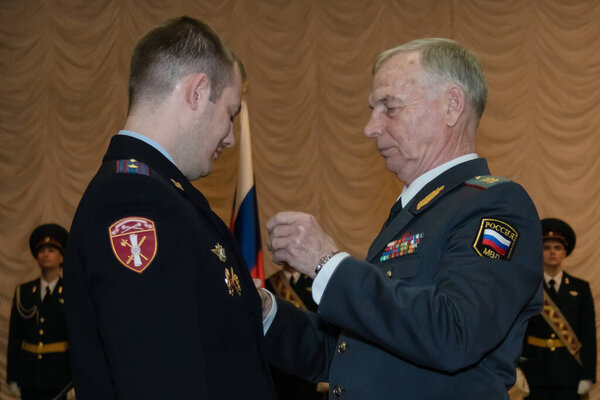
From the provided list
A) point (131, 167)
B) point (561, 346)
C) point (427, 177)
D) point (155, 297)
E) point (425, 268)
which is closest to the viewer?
point (155, 297)

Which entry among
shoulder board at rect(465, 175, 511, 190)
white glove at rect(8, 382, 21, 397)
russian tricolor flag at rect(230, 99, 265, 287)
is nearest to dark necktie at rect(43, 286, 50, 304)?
white glove at rect(8, 382, 21, 397)

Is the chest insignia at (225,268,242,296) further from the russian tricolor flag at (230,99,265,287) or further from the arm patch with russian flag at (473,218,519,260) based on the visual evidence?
the russian tricolor flag at (230,99,265,287)

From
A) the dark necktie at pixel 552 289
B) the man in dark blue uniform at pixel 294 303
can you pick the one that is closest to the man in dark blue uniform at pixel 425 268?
the man in dark blue uniform at pixel 294 303

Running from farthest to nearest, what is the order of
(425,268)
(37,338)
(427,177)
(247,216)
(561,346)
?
(37,338), (561,346), (247,216), (427,177), (425,268)

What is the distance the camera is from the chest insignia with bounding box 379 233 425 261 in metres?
2.08

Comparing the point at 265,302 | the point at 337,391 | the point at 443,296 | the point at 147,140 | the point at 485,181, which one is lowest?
the point at 337,391

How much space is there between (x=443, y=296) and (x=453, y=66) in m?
0.83

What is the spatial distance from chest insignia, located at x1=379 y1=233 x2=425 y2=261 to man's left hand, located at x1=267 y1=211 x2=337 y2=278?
0.98 ft

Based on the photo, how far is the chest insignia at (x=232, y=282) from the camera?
180cm

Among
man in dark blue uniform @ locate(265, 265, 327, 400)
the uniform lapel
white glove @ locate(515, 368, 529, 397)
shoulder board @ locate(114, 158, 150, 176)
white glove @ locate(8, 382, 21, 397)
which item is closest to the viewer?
shoulder board @ locate(114, 158, 150, 176)

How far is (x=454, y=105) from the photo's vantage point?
7.49 feet

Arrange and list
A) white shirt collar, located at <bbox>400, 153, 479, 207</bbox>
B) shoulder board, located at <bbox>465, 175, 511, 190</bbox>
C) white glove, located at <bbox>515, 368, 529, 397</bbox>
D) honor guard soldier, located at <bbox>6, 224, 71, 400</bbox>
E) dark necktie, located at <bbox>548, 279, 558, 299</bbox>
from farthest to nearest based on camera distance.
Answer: dark necktie, located at <bbox>548, 279, 558, 299</bbox> < honor guard soldier, located at <bbox>6, 224, 71, 400</bbox> < white glove, located at <bbox>515, 368, 529, 397</bbox> < white shirt collar, located at <bbox>400, 153, 479, 207</bbox> < shoulder board, located at <bbox>465, 175, 511, 190</bbox>

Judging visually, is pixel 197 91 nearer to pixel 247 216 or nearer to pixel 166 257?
pixel 166 257

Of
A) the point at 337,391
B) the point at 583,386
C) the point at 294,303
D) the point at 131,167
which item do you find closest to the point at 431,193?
the point at 337,391
